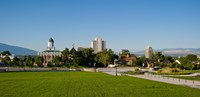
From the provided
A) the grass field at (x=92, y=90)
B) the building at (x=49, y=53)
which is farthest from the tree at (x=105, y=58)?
the grass field at (x=92, y=90)

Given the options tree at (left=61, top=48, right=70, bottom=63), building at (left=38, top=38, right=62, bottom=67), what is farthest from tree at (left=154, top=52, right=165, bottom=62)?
building at (left=38, top=38, right=62, bottom=67)

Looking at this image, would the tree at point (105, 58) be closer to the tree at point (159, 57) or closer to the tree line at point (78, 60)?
the tree line at point (78, 60)

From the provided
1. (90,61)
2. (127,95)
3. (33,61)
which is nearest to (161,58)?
(90,61)

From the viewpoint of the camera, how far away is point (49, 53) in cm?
16425

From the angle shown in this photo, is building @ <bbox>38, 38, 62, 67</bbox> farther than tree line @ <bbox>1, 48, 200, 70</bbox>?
Yes

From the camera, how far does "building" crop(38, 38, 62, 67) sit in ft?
502

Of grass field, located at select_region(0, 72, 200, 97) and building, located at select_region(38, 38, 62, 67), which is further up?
building, located at select_region(38, 38, 62, 67)

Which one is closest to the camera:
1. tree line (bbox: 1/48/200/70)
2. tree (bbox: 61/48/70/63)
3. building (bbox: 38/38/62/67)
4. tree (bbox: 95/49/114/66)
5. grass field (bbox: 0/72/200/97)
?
grass field (bbox: 0/72/200/97)

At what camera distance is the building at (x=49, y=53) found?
502ft

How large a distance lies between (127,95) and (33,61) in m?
117

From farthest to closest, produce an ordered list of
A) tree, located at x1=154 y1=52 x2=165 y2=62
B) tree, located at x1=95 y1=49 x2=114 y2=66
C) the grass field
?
1. tree, located at x1=154 y1=52 x2=165 y2=62
2. tree, located at x1=95 y1=49 x2=114 y2=66
3. the grass field

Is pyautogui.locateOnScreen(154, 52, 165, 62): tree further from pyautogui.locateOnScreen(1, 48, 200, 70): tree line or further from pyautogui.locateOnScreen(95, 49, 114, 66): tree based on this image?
pyautogui.locateOnScreen(95, 49, 114, 66): tree

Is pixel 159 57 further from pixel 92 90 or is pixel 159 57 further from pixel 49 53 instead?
pixel 92 90

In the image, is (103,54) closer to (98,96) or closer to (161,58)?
(161,58)
